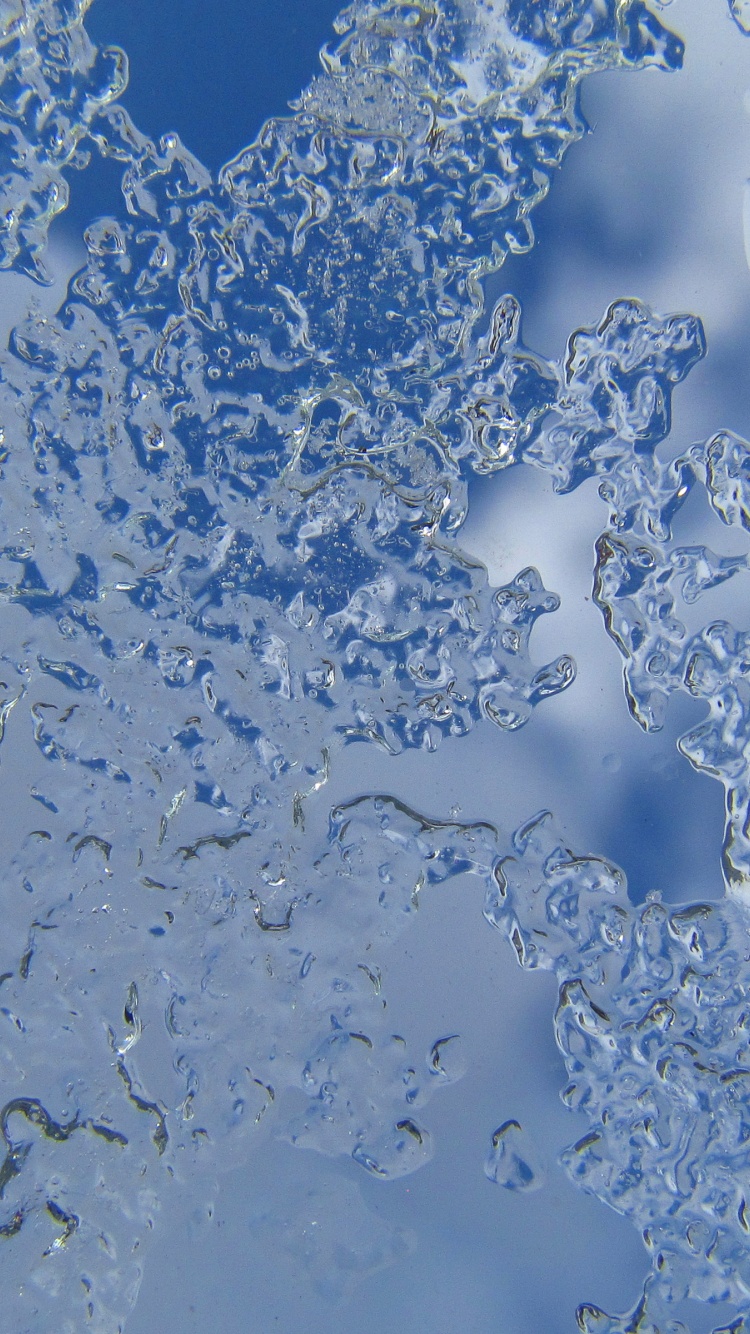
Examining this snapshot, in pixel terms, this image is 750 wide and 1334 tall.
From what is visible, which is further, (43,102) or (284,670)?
(284,670)

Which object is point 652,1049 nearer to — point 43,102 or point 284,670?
point 284,670

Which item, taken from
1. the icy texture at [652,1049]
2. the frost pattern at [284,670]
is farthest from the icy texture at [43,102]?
the icy texture at [652,1049]

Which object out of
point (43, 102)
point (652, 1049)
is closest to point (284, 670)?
point (652, 1049)

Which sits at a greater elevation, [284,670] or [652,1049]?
[284,670]

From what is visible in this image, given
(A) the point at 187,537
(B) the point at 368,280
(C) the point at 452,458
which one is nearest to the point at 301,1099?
(A) the point at 187,537

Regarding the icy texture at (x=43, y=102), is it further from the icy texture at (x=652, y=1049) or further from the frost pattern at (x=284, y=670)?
the icy texture at (x=652, y=1049)

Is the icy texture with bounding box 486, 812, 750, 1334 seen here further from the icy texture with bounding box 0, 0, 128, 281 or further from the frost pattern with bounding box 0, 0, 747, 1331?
the icy texture with bounding box 0, 0, 128, 281

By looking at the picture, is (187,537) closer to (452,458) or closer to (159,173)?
(452,458)

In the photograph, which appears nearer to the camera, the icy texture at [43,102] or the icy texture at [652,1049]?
the icy texture at [43,102]
